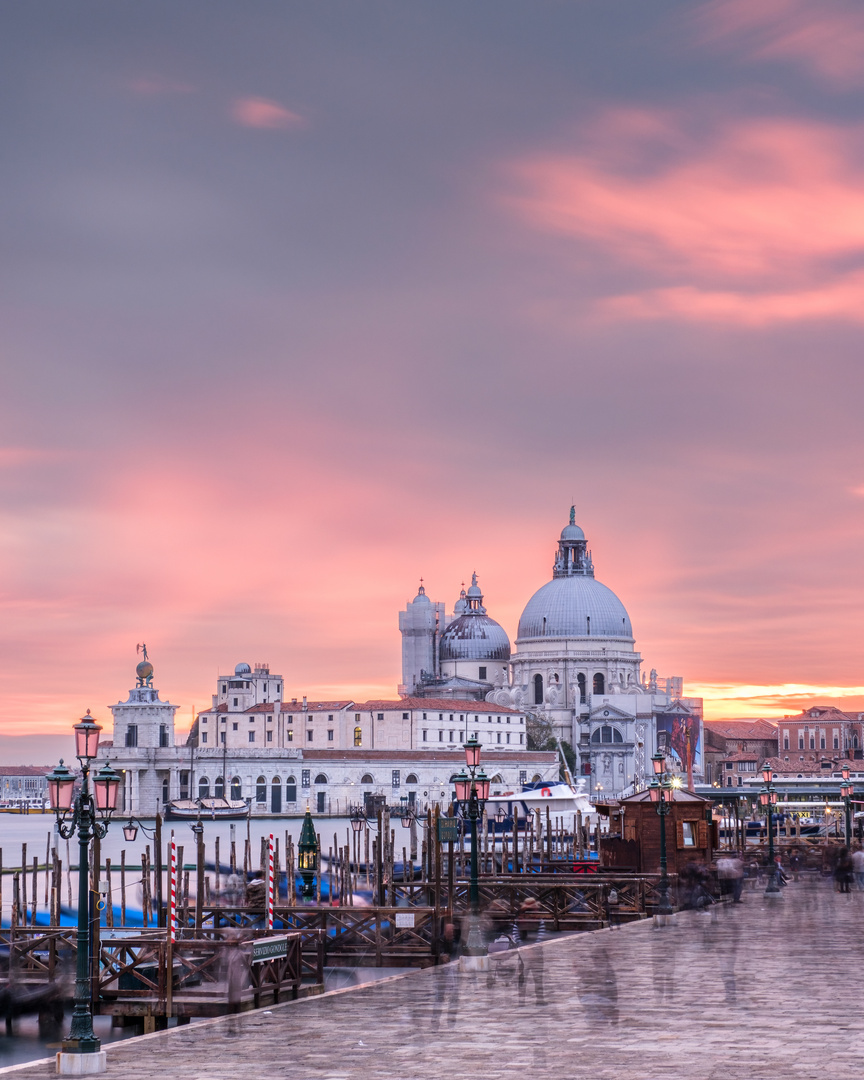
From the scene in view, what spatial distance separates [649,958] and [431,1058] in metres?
8.57

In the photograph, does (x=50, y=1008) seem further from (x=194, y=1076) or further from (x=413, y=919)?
(x=194, y=1076)

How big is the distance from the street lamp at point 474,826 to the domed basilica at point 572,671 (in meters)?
124

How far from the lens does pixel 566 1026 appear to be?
15211mm

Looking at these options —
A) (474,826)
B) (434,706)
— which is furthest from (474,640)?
(474,826)

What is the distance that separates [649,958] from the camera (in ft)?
70.5

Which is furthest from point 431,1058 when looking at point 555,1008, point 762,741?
point 762,741

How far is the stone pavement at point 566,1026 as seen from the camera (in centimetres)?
1300

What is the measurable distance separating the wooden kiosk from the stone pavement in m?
17.7

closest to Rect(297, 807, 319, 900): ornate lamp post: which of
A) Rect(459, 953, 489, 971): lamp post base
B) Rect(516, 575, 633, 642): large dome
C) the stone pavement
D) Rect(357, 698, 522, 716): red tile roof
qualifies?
the stone pavement

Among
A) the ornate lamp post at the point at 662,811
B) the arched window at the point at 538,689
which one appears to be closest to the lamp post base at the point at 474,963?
the ornate lamp post at the point at 662,811

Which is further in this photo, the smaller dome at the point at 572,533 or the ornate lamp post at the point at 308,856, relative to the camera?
the smaller dome at the point at 572,533

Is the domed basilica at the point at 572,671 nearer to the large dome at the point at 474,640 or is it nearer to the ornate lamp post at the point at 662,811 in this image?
the large dome at the point at 474,640

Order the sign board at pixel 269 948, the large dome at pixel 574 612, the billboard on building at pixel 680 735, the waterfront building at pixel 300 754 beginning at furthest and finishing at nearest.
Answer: the large dome at pixel 574 612
the billboard on building at pixel 680 735
the waterfront building at pixel 300 754
the sign board at pixel 269 948

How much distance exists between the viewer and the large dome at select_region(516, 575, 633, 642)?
162125 millimetres
